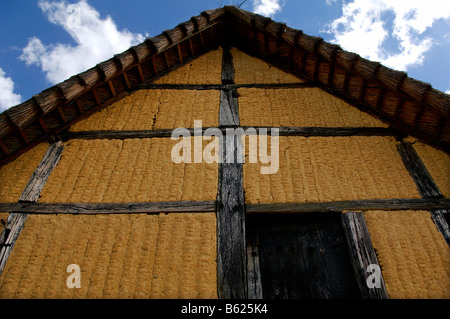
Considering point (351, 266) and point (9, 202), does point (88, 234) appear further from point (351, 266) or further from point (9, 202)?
point (351, 266)

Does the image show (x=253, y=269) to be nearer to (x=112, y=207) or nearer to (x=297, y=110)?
(x=112, y=207)

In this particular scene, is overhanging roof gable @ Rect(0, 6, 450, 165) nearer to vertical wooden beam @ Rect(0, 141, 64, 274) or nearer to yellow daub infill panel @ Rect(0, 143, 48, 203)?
yellow daub infill panel @ Rect(0, 143, 48, 203)

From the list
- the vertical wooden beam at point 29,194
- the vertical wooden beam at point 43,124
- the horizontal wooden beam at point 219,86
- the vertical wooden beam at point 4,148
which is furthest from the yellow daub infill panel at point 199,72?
the vertical wooden beam at point 4,148

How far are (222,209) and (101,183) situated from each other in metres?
1.28

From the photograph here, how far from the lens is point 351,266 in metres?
2.75

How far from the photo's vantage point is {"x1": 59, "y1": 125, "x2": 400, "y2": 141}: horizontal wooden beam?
11.7 feet

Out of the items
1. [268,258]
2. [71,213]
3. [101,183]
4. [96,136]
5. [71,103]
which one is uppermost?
[71,103]

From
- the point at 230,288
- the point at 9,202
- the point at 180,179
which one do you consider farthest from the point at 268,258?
the point at 9,202

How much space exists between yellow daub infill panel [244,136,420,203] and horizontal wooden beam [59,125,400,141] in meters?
0.08

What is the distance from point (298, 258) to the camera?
283 cm

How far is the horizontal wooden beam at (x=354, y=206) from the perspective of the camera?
2.93m

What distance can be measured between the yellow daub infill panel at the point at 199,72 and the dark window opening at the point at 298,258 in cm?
222

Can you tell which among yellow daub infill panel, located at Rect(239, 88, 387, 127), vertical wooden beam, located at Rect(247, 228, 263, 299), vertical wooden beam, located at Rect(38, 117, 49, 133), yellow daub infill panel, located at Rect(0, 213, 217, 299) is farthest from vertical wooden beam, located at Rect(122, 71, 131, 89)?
vertical wooden beam, located at Rect(247, 228, 263, 299)
